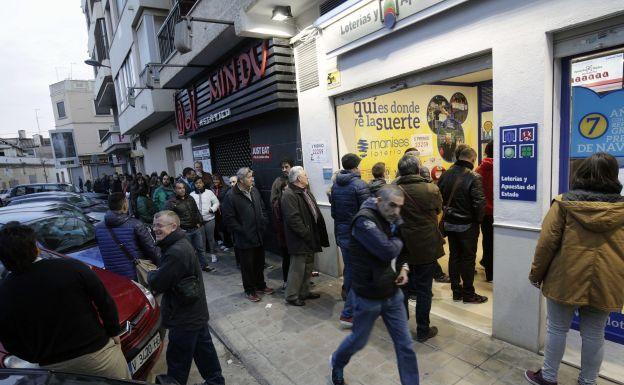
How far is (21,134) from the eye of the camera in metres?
57.8

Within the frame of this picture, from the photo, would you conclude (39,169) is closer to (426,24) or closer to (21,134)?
(21,134)

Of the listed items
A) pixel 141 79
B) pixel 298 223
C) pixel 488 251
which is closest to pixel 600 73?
pixel 488 251

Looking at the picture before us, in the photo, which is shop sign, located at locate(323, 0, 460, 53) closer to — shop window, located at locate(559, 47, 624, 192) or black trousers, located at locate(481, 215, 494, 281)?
shop window, located at locate(559, 47, 624, 192)

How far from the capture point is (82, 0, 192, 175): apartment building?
9961mm

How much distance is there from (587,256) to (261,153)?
569 centimetres

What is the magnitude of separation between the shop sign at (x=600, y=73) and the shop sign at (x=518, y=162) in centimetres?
49

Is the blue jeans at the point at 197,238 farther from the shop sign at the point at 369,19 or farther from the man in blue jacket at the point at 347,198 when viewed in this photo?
the shop sign at the point at 369,19

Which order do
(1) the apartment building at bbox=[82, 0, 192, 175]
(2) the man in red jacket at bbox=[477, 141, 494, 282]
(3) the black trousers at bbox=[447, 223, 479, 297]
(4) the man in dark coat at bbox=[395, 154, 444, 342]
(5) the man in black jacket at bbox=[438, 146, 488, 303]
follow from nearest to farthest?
(4) the man in dark coat at bbox=[395, 154, 444, 342] → (5) the man in black jacket at bbox=[438, 146, 488, 303] → (3) the black trousers at bbox=[447, 223, 479, 297] → (2) the man in red jacket at bbox=[477, 141, 494, 282] → (1) the apartment building at bbox=[82, 0, 192, 175]

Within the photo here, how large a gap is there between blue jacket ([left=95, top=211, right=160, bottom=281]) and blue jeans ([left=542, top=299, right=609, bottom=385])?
371 centimetres

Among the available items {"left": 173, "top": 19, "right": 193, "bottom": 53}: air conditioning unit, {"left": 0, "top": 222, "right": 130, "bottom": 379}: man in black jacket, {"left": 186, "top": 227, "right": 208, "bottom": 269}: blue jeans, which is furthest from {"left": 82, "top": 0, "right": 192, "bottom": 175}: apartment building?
{"left": 0, "top": 222, "right": 130, "bottom": 379}: man in black jacket

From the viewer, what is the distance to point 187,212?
229 inches

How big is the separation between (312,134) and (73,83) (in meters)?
42.3

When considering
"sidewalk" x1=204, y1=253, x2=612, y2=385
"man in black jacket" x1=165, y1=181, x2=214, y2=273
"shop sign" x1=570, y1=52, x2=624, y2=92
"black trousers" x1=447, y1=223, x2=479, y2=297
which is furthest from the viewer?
"man in black jacket" x1=165, y1=181, x2=214, y2=273

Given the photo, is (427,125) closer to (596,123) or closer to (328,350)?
(596,123)
